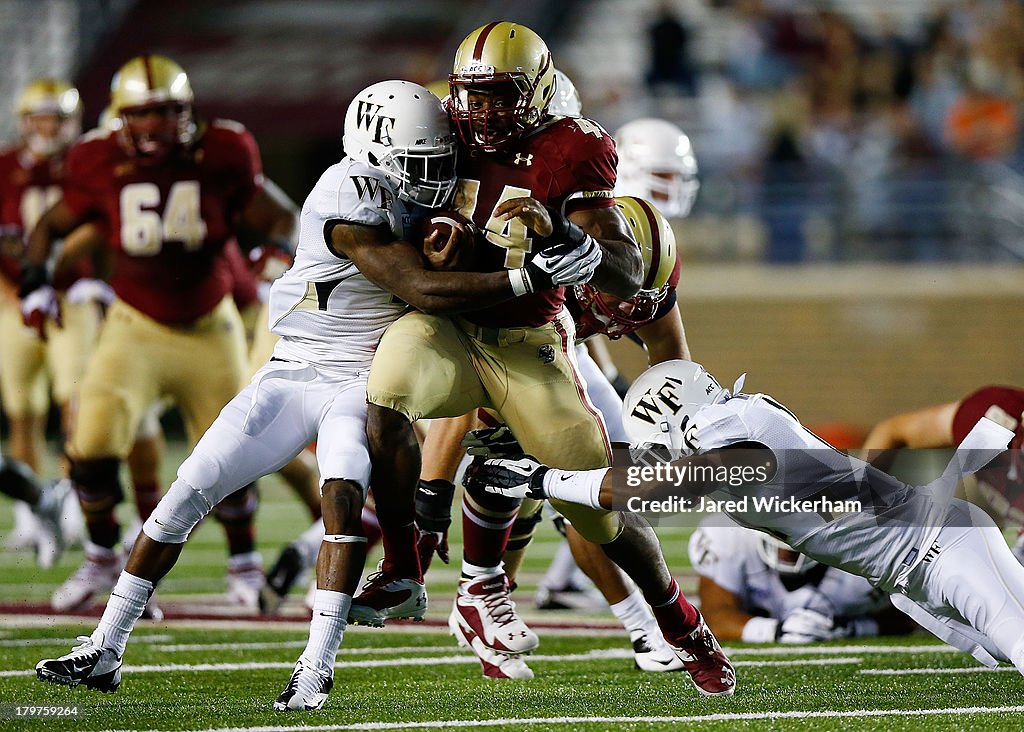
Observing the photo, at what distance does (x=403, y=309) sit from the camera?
418cm

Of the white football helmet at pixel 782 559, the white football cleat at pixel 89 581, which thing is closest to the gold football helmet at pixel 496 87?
the white football helmet at pixel 782 559

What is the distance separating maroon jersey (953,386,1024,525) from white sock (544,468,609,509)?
1030mm

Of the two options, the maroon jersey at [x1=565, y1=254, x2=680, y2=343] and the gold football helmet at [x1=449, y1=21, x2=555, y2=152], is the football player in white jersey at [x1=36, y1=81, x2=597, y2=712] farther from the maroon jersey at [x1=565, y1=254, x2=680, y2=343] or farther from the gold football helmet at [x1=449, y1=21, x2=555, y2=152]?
the maroon jersey at [x1=565, y1=254, x2=680, y2=343]

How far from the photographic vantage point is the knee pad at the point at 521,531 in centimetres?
475

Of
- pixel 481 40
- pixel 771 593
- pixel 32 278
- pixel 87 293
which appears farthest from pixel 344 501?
pixel 87 293

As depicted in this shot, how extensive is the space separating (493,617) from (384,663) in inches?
14.8

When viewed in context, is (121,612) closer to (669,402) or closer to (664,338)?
(669,402)

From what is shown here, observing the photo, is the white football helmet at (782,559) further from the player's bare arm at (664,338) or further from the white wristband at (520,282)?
the white wristband at (520,282)

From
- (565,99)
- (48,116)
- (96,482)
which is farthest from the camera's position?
(48,116)

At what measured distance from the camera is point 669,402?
394cm

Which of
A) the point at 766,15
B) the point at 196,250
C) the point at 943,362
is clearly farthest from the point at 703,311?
the point at 196,250

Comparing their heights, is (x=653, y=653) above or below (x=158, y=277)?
below

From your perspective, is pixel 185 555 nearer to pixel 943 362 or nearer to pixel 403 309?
pixel 403 309

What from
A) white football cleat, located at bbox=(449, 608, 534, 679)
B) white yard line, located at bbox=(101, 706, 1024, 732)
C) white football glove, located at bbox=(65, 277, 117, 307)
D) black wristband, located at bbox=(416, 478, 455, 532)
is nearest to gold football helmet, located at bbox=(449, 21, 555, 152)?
black wristband, located at bbox=(416, 478, 455, 532)
